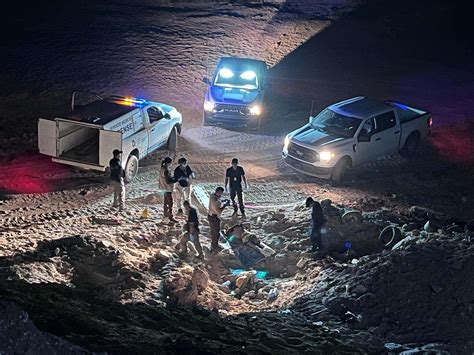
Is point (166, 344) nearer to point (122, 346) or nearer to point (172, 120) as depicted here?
point (122, 346)

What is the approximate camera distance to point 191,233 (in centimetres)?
1342

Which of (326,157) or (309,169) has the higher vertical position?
(326,157)

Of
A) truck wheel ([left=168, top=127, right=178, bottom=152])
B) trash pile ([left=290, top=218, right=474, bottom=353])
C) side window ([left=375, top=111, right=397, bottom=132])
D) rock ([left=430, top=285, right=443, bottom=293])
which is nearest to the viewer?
trash pile ([left=290, top=218, right=474, bottom=353])

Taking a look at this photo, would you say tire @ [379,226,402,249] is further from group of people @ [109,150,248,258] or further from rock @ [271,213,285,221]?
group of people @ [109,150,248,258]

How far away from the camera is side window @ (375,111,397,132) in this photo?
62.5 feet

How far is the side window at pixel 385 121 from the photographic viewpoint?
19047mm

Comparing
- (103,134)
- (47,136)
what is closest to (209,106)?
(103,134)

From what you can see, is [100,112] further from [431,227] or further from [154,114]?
[431,227]

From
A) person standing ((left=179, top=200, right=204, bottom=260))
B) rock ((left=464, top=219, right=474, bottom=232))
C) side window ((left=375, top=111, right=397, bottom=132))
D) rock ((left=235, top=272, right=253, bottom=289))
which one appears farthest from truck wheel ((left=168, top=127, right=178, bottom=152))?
rock ((left=464, top=219, right=474, bottom=232))

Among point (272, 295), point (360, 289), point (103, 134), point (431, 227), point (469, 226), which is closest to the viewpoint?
point (360, 289)

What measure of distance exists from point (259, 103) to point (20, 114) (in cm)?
734

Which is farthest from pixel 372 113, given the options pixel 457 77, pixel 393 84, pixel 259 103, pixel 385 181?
pixel 457 77

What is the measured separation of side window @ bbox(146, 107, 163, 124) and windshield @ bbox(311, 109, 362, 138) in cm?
424

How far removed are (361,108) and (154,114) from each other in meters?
5.71
